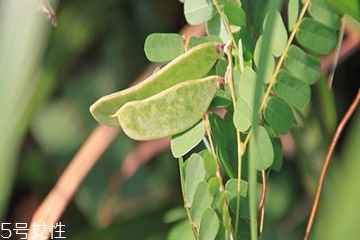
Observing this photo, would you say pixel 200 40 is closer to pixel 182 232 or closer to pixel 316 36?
pixel 316 36

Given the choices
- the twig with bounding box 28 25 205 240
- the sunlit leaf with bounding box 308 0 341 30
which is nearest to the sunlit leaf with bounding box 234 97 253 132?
the sunlit leaf with bounding box 308 0 341 30

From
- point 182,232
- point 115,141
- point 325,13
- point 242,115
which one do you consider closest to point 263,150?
point 242,115

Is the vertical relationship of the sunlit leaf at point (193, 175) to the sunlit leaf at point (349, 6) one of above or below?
below

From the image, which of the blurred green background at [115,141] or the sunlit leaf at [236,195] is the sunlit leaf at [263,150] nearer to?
the sunlit leaf at [236,195]

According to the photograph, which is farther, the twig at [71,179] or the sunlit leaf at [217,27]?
the twig at [71,179]

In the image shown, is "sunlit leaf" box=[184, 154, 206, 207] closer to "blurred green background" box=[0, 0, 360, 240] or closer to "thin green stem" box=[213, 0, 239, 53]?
"thin green stem" box=[213, 0, 239, 53]

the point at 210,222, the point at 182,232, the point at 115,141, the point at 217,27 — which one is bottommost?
the point at 115,141

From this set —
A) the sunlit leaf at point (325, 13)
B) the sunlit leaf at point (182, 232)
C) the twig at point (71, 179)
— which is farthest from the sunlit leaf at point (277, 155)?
the twig at point (71, 179)
